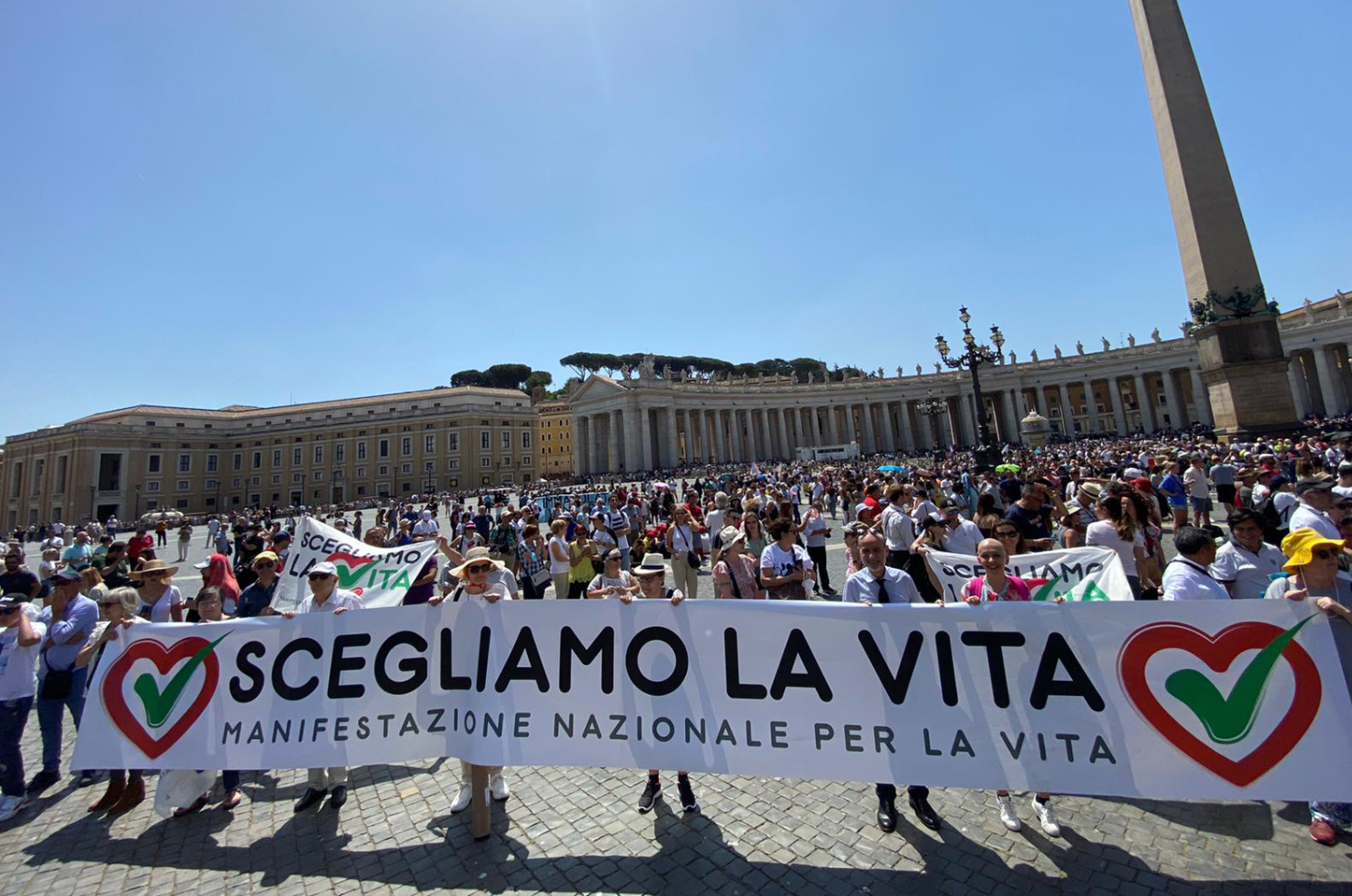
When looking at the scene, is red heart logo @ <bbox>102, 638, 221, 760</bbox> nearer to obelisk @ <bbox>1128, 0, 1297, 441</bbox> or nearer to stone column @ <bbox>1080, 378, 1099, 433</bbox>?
obelisk @ <bbox>1128, 0, 1297, 441</bbox>

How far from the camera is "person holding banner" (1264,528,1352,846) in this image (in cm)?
276

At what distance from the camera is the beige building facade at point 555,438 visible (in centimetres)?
8494

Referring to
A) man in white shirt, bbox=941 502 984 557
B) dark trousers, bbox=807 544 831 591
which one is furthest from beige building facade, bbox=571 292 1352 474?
man in white shirt, bbox=941 502 984 557

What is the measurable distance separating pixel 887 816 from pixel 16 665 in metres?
5.85

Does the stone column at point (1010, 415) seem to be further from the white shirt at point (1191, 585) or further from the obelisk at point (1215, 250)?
the white shirt at point (1191, 585)

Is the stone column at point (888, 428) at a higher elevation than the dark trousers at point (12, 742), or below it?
higher

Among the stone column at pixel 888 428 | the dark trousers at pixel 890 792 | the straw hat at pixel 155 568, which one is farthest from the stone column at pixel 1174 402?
the straw hat at pixel 155 568

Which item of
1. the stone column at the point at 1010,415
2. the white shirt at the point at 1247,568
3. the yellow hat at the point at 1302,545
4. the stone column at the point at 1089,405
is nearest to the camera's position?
the yellow hat at the point at 1302,545

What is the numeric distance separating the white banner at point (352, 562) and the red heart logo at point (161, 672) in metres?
1.77

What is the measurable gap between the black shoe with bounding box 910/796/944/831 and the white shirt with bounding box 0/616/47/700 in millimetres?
5933

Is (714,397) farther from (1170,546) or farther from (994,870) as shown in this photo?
(994,870)

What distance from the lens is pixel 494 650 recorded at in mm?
3564

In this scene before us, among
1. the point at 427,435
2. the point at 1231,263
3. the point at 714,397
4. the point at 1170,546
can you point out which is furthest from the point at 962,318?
the point at 427,435

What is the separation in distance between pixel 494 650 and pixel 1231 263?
2146 cm
